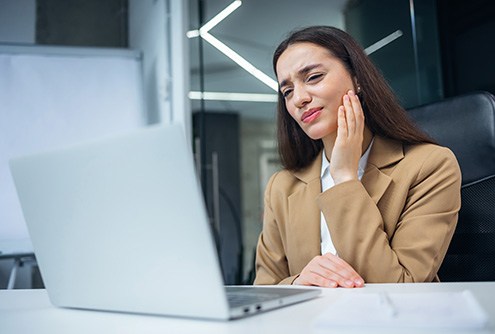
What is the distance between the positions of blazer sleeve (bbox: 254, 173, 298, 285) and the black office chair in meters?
0.41

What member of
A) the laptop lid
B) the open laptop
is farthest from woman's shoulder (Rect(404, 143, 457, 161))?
the laptop lid

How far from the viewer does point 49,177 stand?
673 mm

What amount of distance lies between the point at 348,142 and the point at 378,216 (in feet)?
0.65

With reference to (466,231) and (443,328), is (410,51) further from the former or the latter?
(443,328)

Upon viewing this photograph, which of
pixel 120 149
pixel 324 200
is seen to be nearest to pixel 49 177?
pixel 120 149

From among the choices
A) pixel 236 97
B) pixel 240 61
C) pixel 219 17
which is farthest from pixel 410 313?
pixel 236 97

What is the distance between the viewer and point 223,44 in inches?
153

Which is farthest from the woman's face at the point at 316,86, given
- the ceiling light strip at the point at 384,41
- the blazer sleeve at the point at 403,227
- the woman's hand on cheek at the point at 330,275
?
the ceiling light strip at the point at 384,41

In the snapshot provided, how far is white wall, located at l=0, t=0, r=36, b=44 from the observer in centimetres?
308

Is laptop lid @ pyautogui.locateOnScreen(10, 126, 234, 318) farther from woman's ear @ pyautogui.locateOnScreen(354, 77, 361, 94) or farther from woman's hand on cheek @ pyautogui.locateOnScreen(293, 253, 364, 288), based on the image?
woman's ear @ pyautogui.locateOnScreen(354, 77, 361, 94)

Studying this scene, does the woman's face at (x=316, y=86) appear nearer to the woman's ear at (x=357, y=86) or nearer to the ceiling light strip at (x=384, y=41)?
the woman's ear at (x=357, y=86)

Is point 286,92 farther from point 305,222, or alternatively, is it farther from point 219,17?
point 219,17

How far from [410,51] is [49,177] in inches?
98.1

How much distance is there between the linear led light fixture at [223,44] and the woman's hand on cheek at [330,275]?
5.50 ft
